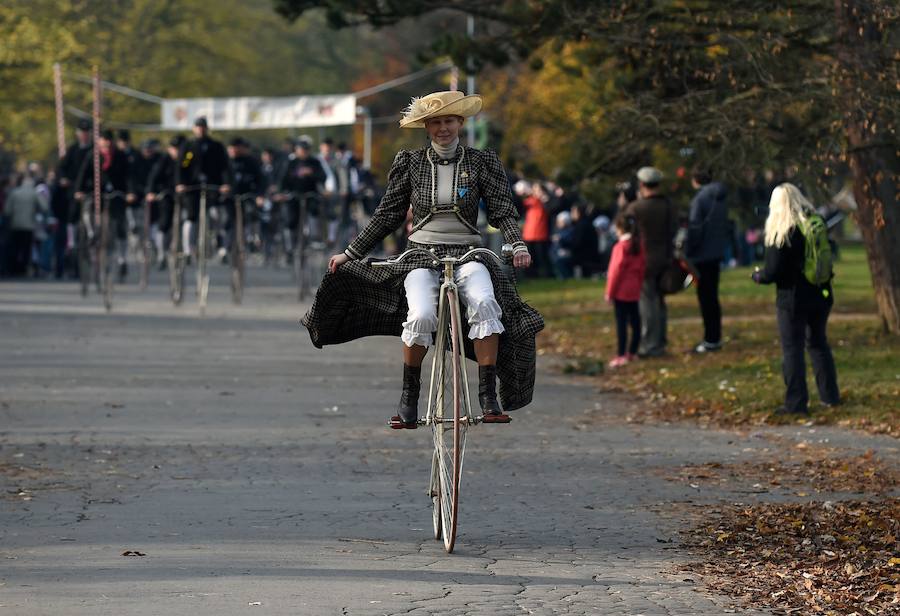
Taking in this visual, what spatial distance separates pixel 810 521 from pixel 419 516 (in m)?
1.89

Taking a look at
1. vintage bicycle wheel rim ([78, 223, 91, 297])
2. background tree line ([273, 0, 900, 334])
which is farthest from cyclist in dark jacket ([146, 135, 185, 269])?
background tree line ([273, 0, 900, 334])

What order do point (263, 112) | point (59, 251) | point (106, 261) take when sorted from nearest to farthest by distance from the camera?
point (106, 261) < point (59, 251) < point (263, 112)

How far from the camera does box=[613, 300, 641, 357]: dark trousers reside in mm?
18875

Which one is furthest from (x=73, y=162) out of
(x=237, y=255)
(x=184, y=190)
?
(x=184, y=190)

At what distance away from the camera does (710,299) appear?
19.3 m

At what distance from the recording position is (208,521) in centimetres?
948

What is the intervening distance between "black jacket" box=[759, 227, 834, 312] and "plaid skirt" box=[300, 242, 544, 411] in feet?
16.4

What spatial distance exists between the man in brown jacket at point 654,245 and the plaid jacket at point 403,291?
33.4 feet

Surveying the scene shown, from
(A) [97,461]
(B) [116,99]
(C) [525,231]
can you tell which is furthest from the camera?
(B) [116,99]

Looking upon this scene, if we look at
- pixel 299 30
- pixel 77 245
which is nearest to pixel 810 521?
pixel 77 245

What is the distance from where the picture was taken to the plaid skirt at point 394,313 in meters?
9.13

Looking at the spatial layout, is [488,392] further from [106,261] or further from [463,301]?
[106,261]

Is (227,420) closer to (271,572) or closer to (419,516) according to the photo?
(419,516)

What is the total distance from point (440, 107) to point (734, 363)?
9.34 meters
